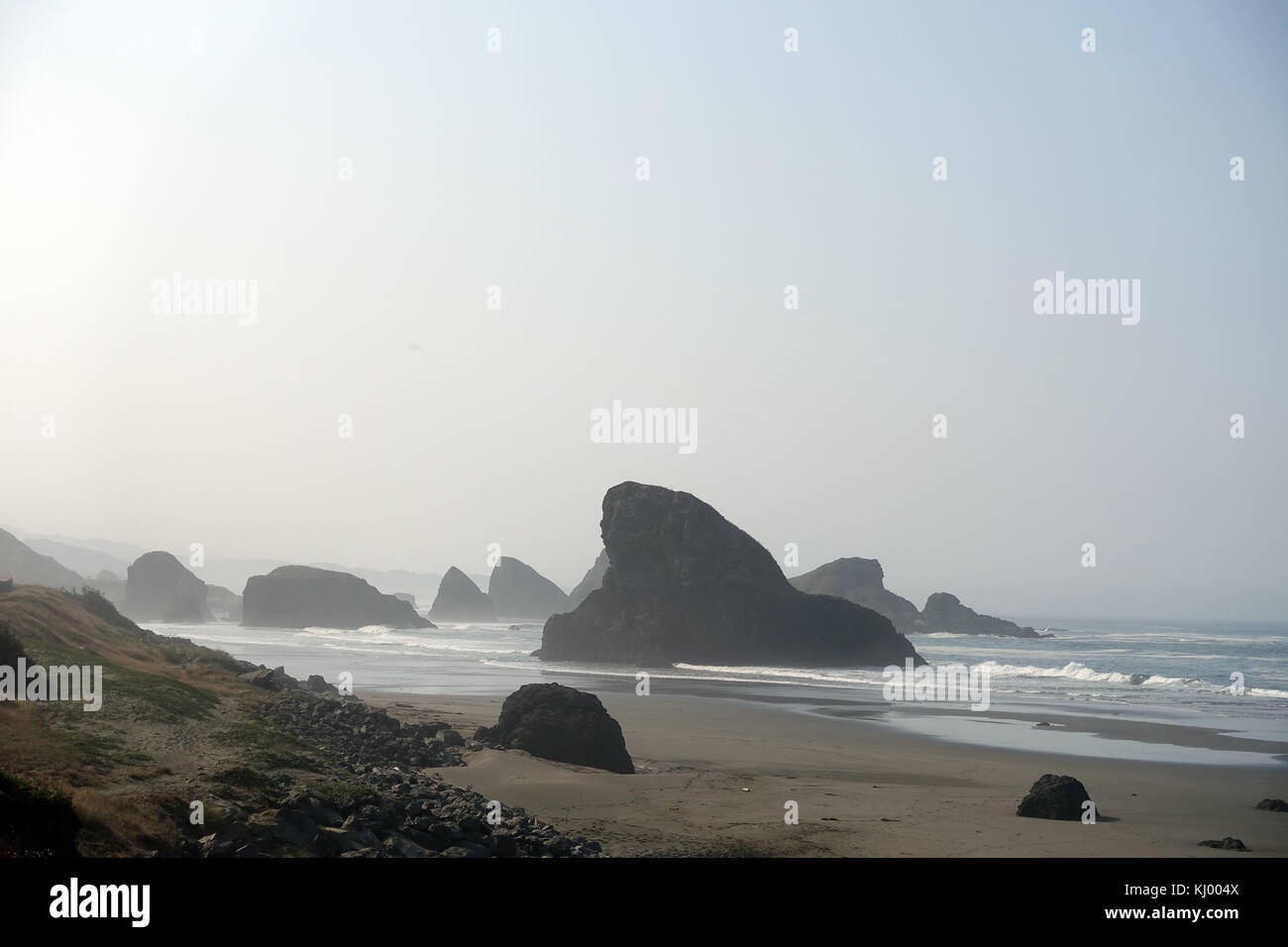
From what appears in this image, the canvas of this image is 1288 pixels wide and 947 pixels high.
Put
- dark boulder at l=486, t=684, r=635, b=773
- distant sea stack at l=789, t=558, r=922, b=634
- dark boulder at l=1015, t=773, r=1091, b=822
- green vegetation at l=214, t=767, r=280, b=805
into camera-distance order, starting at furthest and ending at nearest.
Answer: distant sea stack at l=789, t=558, r=922, b=634 → dark boulder at l=486, t=684, r=635, b=773 → dark boulder at l=1015, t=773, r=1091, b=822 → green vegetation at l=214, t=767, r=280, b=805

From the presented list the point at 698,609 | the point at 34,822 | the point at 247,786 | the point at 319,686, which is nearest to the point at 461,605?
the point at 698,609

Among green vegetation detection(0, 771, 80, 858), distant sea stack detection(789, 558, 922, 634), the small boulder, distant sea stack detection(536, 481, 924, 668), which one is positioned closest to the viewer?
green vegetation detection(0, 771, 80, 858)

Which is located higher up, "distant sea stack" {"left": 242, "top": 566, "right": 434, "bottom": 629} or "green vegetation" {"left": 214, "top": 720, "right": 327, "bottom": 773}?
"green vegetation" {"left": 214, "top": 720, "right": 327, "bottom": 773}

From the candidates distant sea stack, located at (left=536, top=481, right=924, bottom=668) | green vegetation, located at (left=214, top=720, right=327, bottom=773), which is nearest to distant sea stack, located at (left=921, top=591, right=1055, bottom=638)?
distant sea stack, located at (left=536, top=481, right=924, bottom=668)

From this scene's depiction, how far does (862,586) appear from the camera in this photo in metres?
158

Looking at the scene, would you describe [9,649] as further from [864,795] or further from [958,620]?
[958,620]

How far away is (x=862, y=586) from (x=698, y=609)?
80.9m

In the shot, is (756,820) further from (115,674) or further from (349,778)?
(115,674)

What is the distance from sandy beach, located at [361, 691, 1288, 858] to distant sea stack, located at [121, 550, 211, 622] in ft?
504

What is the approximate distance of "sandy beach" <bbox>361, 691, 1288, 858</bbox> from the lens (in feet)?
53.4

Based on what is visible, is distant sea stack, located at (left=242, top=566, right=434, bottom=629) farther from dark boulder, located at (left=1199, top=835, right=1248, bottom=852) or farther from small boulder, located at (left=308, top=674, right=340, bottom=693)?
dark boulder, located at (left=1199, top=835, right=1248, bottom=852)

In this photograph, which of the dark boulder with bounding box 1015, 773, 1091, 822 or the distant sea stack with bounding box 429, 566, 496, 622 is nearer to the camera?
the dark boulder with bounding box 1015, 773, 1091, 822

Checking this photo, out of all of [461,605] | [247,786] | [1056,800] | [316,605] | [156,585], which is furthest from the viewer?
[461,605]
